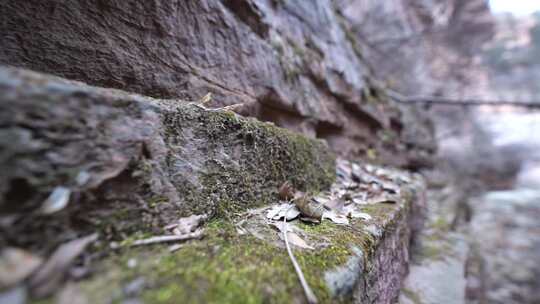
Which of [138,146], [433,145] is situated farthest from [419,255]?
[433,145]

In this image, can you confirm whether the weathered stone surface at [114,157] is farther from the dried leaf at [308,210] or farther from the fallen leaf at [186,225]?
the dried leaf at [308,210]

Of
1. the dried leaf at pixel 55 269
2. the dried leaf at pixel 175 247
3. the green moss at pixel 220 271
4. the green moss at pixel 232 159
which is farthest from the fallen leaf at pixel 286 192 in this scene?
the dried leaf at pixel 55 269

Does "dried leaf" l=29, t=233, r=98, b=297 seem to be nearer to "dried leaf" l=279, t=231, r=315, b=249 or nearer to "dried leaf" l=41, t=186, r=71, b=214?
"dried leaf" l=41, t=186, r=71, b=214

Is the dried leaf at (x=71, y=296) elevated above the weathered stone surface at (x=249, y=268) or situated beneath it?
situated beneath

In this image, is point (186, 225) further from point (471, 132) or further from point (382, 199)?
point (471, 132)

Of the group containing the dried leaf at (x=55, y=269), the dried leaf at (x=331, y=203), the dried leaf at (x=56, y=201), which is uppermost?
the dried leaf at (x=331, y=203)

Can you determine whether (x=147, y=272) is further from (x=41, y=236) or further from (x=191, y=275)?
(x=41, y=236)

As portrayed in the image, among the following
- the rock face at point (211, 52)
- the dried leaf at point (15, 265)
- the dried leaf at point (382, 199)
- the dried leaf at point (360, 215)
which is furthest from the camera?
the dried leaf at point (382, 199)
